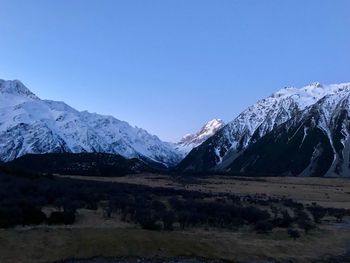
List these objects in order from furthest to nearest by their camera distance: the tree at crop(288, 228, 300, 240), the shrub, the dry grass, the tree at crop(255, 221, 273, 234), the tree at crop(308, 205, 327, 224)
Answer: the tree at crop(308, 205, 327, 224) → the tree at crop(255, 221, 273, 234) → the shrub → the tree at crop(288, 228, 300, 240) → the dry grass

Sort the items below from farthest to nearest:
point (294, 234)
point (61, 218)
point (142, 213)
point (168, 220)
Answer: point (142, 213) → point (168, 220) → point (61, 218) → point (294, 234)

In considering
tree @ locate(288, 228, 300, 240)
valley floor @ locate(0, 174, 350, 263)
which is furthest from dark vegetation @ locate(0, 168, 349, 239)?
valley floor @ locate(0, 174, 350, 263)

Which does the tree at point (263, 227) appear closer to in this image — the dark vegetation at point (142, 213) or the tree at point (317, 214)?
the dark vegetation at point (142, 213)

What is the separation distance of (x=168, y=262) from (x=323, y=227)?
3253cm

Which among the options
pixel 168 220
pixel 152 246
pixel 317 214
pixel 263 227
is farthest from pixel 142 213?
pixel 317 214

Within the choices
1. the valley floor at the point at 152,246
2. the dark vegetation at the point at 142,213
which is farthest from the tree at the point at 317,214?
the valley floor at the point at 152,246

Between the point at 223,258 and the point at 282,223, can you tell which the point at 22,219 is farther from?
the point at 282,223

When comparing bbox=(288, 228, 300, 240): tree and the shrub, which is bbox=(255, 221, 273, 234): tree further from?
the shrub

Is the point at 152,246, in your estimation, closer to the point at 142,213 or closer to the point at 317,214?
the point at 142,213

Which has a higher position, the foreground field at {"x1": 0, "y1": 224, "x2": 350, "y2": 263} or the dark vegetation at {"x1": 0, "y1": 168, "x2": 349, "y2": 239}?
the dark vegetation at {"x1": 0, "y1": 168, "x2": 349, "y2": 239}

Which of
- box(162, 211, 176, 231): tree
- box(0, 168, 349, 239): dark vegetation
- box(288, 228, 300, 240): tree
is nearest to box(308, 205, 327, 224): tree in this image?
box(0, 168, 349, 239): dark vegetation

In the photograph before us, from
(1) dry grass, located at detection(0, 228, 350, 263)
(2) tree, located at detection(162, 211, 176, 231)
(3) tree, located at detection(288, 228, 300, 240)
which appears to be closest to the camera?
(1) dry grass, located at detection(0, 228, 350, 263)

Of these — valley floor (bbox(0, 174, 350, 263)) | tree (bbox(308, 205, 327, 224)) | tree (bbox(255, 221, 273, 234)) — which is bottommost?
valley floor (bbox(0, 174, 350, 263))

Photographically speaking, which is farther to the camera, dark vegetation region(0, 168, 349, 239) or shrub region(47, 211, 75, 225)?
shrub region(47, 211, 75, 225)
